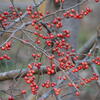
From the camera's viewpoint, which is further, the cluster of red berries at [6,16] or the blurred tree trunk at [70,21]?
the blurred tree trunk at [70,21]

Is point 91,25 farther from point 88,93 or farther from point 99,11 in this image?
point 88,93

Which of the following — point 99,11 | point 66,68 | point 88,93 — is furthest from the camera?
point 99,11

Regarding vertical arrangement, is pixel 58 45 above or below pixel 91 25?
below

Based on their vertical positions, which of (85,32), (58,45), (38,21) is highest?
(85,32)

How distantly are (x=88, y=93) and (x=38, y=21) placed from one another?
6541 millimetres

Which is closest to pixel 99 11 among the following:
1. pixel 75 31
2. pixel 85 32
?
pixel 85 32

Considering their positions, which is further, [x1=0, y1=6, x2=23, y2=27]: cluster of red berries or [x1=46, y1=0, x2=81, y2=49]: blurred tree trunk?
[x1=46, y1=0, x2=81, y2=49]: blurred tree trunk

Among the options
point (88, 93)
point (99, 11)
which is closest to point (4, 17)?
point (88, 93)

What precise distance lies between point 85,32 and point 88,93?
2.30 metres

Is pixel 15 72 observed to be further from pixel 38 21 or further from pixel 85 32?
pixel 85 32

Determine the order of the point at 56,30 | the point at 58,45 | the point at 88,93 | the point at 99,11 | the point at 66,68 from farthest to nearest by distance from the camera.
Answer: the point at 99,11, the point at 88,93, the point at 56,30, the point at 58,45, the point at 66,68

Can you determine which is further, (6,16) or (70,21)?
(70,21)

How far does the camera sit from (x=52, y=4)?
365cm

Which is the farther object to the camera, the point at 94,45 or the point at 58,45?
the point at 94,45
